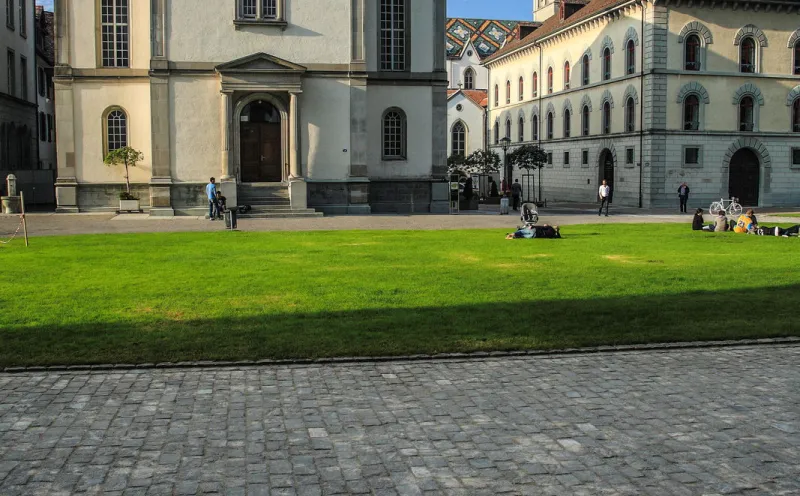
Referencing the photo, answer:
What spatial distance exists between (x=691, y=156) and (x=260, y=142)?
25.8 meters

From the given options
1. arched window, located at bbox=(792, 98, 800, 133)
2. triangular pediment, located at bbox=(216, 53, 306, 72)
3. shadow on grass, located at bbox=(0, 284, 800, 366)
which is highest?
triangular pediment, located at bbox=(216, 53, 306, 72)

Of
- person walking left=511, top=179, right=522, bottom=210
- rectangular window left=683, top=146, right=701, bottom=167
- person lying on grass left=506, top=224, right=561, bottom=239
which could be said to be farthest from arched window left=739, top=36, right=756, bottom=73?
person lying on grass left=506, top=224, right=561, bottom=239

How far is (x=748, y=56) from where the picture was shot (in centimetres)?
5297

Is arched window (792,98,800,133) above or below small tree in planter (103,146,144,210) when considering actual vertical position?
above

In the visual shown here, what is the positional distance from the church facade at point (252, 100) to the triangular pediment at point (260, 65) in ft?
0.19

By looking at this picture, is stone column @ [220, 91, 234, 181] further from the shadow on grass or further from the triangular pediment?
the shadow on grass

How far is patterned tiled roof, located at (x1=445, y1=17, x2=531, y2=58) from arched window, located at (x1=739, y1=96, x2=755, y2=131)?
181ft

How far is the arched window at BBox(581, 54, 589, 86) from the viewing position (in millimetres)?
60594

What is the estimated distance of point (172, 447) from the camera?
6.99m

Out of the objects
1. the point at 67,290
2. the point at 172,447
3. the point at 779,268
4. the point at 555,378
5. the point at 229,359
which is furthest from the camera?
the point at 779,268

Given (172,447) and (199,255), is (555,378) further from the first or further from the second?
(199,255)

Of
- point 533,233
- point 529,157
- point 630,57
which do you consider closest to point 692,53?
point 630,57

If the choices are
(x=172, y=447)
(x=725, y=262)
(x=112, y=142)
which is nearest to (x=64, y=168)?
(x=112, y=142)

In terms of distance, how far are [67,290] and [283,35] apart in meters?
26.0
